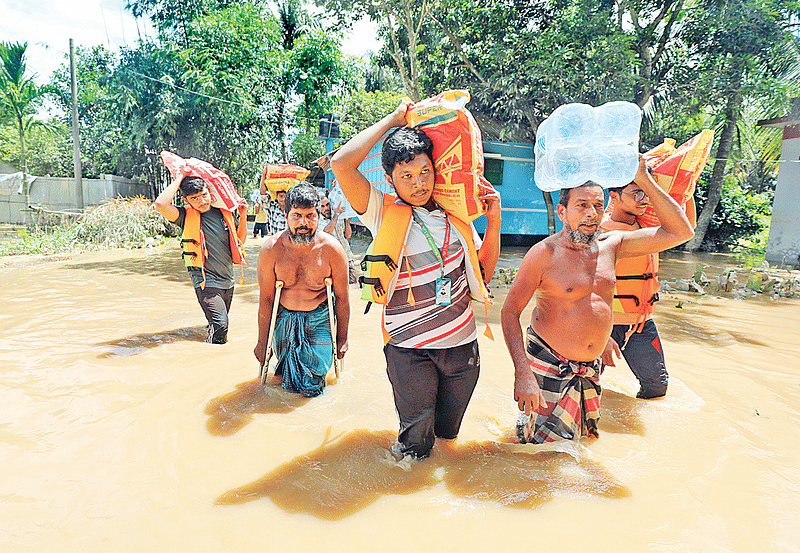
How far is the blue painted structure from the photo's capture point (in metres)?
14.1

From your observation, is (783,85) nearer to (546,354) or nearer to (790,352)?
(790,352)

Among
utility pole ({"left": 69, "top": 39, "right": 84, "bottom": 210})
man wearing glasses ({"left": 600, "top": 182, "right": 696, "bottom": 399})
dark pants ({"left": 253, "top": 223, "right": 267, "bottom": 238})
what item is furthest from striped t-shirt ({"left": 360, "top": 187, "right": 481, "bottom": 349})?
utility pole ({"left": 69, "top": 39, "right": 84, "bottom": 210})

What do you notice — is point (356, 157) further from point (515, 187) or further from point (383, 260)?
point (515, 187)

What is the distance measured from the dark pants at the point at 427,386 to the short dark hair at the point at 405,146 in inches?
36.1

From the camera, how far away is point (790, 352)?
16.4 feet

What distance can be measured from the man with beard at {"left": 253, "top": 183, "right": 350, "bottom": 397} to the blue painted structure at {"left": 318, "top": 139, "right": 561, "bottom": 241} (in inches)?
415

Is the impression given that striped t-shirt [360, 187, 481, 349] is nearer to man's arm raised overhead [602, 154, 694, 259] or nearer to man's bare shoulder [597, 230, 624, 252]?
man's bare shoulder [597, 230, 624, 252]

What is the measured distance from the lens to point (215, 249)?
4836 mm

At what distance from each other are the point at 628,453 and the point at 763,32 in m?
11.7

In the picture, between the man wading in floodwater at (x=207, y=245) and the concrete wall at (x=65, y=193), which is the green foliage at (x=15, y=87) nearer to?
the concrete wall at (x=65, y=193)

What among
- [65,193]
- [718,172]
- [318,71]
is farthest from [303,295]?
[65,193]

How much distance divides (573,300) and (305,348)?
201 cm

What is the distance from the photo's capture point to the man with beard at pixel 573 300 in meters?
2.54

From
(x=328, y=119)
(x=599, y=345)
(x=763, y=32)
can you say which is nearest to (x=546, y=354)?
(x=599, y=345)
